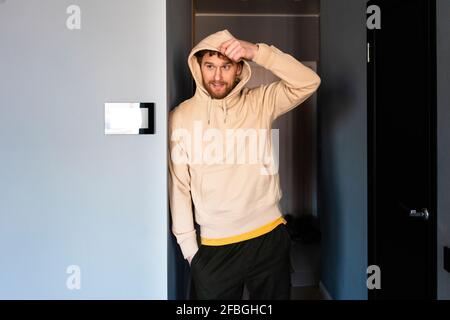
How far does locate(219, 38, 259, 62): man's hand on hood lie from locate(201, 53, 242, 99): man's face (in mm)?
81

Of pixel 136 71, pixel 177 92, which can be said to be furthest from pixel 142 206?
pixel 177 92

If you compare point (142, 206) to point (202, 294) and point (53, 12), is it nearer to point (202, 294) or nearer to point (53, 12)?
point (202, 294)

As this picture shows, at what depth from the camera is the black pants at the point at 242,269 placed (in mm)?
1542

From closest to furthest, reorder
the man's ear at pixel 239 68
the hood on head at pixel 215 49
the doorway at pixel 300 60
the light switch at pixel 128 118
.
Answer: the light switch at pixel 128 118, the hood on head at pixel 215 49, the man's ear at pixel 239 68, the doorway at pixel 300 60

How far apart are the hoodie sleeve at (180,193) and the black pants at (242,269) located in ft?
0.26

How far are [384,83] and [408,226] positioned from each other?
698 millimetres

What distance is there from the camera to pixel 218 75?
150 centimetres

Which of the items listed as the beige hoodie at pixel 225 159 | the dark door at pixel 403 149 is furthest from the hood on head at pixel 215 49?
the dark door at pixel 403 149

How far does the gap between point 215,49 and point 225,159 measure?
0.43 m

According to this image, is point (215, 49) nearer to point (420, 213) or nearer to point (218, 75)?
point (218, 75)

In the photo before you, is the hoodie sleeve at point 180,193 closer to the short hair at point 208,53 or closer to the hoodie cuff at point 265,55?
the short hair at point 208,53

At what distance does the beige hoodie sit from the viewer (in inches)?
59.1

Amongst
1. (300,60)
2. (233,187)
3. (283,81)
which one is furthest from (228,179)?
(300,60)

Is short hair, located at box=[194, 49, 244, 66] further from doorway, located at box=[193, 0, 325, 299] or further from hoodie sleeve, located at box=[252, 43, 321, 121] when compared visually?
doorway, located at box=[193, 0, 325, 299]
